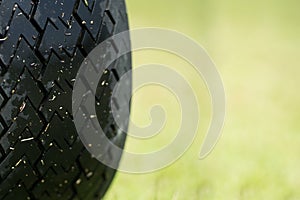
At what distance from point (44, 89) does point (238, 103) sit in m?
2.87

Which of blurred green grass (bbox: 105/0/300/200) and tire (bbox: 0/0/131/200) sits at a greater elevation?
tire (bbox: 0/0/131/200)

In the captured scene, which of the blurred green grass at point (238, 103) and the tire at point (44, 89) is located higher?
the tire at point (44, 89)

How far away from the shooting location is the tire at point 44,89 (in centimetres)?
261

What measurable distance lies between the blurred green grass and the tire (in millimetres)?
724

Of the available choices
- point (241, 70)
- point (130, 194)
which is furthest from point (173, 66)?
Answer: point (130, 194)

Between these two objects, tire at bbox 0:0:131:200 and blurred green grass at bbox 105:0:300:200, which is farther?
blurred green grass at bbox 105:0:300:200

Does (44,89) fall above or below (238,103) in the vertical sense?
above

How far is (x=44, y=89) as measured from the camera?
2684mm

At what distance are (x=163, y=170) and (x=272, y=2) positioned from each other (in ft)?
17.9

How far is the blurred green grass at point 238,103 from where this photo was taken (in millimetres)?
3758

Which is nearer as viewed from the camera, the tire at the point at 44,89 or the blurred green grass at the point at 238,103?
the tire at the point at 44,89

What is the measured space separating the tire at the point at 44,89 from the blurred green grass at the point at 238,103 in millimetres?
724

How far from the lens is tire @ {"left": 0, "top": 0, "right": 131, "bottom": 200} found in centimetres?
261

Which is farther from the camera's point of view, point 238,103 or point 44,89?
point 238,103
